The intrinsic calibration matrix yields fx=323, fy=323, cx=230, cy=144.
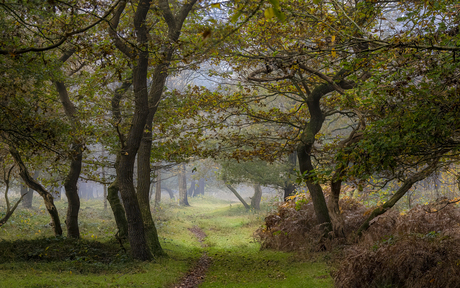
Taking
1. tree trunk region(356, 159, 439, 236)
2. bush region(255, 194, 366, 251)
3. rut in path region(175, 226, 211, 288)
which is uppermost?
tree trunk region(356, 159, 439, 236)

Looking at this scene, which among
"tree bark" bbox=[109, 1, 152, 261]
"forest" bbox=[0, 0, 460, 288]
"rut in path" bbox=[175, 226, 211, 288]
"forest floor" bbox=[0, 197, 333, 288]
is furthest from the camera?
"tree bark" bbox=[109, 1, 152, 261]

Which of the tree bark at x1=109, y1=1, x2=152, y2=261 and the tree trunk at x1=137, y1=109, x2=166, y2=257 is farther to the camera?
the tree trunk at x1=137, y1=109, x2=166, y2=257

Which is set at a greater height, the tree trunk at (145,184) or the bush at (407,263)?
the tree trunk at (145,184)

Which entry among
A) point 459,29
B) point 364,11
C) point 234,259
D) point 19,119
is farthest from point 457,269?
point 19,119

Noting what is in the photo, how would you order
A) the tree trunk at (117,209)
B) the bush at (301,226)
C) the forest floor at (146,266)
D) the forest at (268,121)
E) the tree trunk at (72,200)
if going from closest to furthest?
the forest at (268,121) < the forest floor at (146,266) < the bush at (301,226) < the tree trunk at (72,200) < the tree trunk at (117,209)

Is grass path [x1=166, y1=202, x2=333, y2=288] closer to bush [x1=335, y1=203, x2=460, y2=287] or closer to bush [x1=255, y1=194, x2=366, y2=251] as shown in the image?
bush [x1=255, y1=194, x2=366, y2=251]

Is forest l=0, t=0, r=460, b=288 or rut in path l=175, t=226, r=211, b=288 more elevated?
forest l=0, t=0, r=460, b=288

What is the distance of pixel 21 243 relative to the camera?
9891mm

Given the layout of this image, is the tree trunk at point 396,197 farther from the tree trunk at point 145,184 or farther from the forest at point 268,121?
the tree trunk at point 145,184

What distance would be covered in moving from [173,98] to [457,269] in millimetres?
9885

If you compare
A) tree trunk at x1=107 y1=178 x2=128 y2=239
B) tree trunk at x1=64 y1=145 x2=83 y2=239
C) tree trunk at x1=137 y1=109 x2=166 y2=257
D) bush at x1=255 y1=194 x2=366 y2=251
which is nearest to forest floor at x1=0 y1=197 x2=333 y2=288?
bush at x1=255 y1=194 x2=366 y2=251

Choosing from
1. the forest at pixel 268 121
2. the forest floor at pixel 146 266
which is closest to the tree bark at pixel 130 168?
the forest at pixel 268 121

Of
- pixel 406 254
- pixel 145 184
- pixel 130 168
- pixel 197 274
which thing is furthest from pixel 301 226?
pixel 130 168

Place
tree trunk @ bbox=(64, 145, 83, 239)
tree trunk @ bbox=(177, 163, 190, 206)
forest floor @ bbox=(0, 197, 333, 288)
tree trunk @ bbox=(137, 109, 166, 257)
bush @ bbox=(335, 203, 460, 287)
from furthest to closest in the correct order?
tree trunk @ bbox=(177, 163, 190, 206) < tree trunk @ bbox=(64, 145, 83, 239) < tree trunk @ bbox=(137, 109, 166, 257) < forest floor @ bbox=(0, 197, 333, 288) < bush @ bbox=(335, 203, 460, 287)
